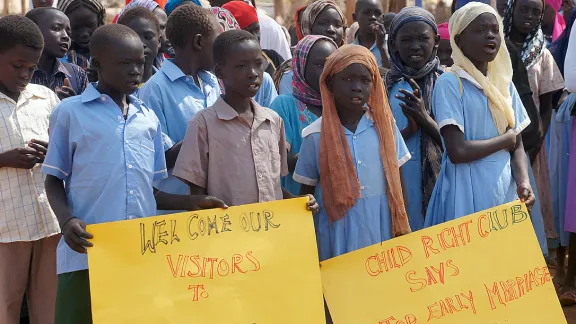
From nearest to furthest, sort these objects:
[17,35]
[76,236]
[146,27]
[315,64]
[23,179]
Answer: [76,236], [17,35], [23,179], [315,64], [146,27]

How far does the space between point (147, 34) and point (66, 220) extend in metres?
1.89

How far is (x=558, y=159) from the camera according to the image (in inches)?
267

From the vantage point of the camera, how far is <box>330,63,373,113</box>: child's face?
412cm

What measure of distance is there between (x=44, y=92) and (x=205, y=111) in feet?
3.18

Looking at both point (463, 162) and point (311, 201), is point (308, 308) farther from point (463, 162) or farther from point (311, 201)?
point (463, 162)

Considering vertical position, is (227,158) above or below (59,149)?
below

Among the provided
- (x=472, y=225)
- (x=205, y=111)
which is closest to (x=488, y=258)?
(x=472, y=225)

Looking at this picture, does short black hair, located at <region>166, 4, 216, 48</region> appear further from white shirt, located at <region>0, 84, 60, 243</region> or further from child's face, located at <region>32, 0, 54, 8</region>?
child's face, located at <region>32, 0, 54, 8</region>

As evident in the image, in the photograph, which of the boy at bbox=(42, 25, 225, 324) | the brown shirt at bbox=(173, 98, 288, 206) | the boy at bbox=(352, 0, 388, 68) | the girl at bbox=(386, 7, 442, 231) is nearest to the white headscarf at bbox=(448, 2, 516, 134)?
the girl at bbox=(386, 7, 442, 231)

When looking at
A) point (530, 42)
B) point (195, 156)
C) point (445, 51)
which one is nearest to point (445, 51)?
point (445, 51)

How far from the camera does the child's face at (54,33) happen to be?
4.92m

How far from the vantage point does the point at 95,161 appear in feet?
12.0

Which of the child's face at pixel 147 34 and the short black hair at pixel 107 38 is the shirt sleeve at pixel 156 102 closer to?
the short black hair at pixel 107 38

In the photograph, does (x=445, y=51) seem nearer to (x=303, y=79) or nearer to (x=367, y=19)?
(x=367, y=19)
